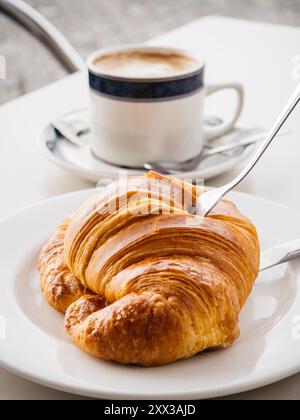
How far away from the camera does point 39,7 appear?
407cm

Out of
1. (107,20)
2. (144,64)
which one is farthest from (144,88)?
(107,20)

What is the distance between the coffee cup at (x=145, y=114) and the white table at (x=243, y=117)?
0.24 ft

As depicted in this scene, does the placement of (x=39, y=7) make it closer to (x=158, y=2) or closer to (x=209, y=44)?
(x=158, y=2)

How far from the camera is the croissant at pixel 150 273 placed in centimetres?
64

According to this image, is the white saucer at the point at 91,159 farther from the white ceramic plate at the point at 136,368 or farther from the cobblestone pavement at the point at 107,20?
the cobblestone pavement at the point at 107,20

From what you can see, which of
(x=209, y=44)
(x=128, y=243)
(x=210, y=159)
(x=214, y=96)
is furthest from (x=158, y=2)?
(x=128, y=243)

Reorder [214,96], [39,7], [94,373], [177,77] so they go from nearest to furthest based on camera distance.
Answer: [94,373], [177,77], [214,96], [39,7]

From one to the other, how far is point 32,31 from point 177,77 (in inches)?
27.6

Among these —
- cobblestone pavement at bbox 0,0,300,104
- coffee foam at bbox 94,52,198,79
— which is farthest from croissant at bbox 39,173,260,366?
cobblestone pavement at bbox 0,0,300,104

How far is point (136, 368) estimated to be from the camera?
2.09ft

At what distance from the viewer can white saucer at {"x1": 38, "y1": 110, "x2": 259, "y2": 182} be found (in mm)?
1050

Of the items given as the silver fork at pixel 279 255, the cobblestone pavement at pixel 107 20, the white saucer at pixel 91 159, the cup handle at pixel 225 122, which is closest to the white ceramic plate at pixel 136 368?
the silver fork at pixel 279 255

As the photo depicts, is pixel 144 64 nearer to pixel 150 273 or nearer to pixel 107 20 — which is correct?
pixel 150 273

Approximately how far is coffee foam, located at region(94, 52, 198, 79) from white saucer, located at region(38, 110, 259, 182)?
13 centimetres
